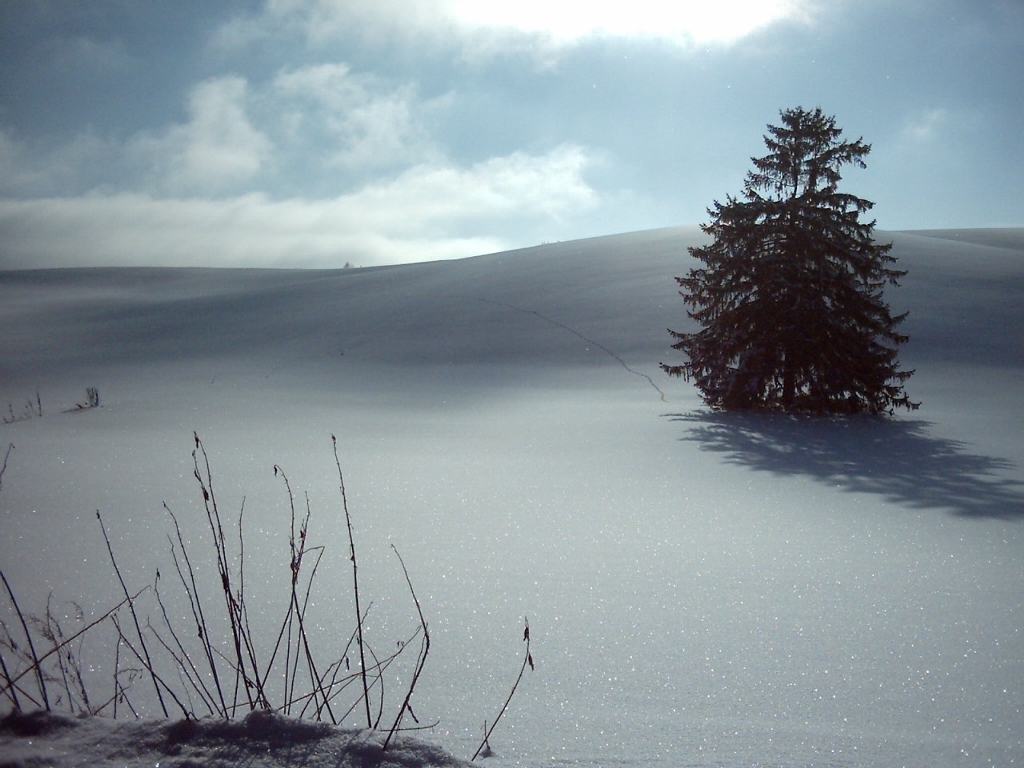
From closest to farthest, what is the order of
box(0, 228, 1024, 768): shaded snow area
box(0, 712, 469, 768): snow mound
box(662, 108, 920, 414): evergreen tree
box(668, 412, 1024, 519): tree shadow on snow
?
box(0, 712, 469, 768): snow mound
box(0, 228, 1024, 768): shaded snow area
box(668, 412, 1024, 519): tree shadow on snow
box(662, 108, 920, 414): evergreen tree

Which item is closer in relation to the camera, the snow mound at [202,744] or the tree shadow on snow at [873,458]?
the snow mound at [202,744]

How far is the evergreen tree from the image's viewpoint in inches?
413

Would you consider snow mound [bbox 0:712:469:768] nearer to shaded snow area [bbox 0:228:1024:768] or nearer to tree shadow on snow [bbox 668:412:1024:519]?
shaded snow area [bbox 0:228:1024:768]

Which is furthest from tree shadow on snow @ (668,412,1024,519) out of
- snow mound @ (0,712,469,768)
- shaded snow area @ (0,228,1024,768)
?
snow mound @ (0,712,469,768)

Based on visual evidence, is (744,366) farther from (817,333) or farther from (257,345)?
(257,345)

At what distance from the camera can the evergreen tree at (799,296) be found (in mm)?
10484

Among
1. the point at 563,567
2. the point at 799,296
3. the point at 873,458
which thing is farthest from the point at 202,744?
the point at 799,296

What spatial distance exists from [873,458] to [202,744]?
7.00 meters

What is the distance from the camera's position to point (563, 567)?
4.04 m

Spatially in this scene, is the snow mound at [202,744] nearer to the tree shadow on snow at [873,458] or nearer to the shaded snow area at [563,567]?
the shaded snow area at [563,567]

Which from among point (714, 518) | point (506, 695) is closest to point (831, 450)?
point (714, 518)

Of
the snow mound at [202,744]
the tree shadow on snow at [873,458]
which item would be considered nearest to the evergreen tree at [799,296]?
the tree shadow on snow at [873,458]

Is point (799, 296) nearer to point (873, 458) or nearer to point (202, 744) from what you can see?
point (873, 458)

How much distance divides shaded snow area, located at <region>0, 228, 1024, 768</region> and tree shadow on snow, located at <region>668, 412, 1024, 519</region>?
2.0 inches
